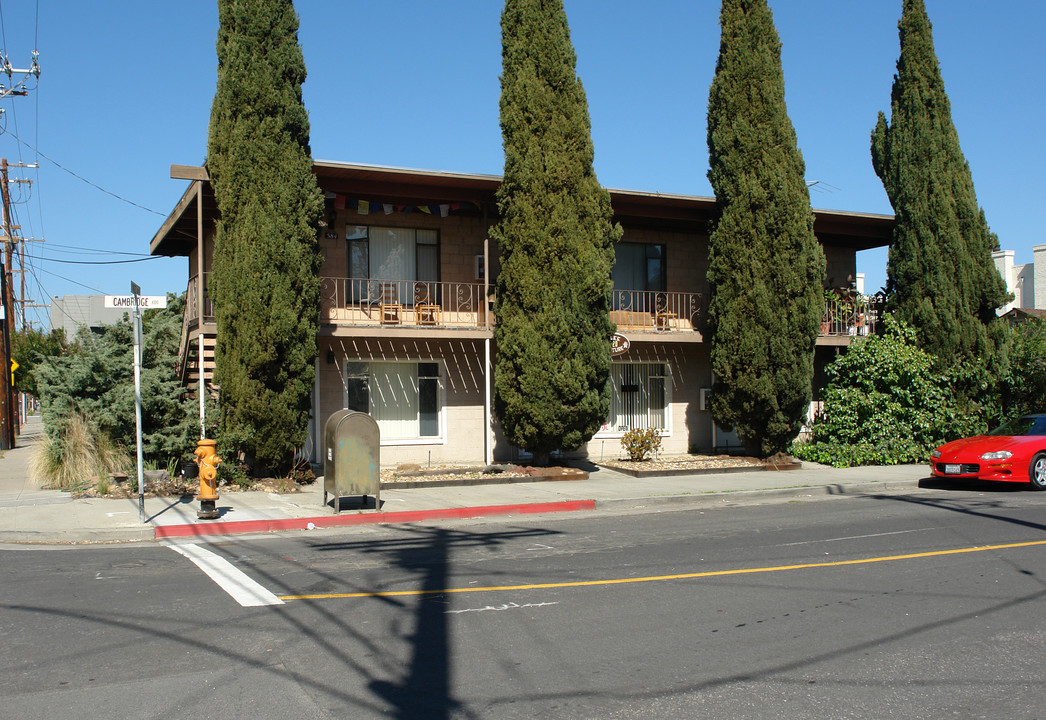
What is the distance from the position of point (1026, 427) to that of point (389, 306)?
39.9ft

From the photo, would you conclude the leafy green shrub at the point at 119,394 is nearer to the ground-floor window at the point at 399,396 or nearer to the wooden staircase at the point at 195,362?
the wooden staircase at the point at 195,362

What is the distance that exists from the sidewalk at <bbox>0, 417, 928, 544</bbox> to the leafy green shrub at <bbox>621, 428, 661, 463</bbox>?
1.12 m

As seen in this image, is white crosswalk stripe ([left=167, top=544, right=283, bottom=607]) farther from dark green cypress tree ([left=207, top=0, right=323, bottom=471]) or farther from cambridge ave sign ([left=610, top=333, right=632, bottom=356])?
cambridge ave sign ([left=610, top=333, right=632, bottom=356])

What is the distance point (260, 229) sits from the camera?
14406 millimetres

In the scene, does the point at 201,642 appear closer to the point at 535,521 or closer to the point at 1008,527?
the point at 535,521

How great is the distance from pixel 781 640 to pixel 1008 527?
636cm

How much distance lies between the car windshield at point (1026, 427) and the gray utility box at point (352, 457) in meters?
11.5

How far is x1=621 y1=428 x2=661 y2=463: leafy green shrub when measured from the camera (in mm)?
18922

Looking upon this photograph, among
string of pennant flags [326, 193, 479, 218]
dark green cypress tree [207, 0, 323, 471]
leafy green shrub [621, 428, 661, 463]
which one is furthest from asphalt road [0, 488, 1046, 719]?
string of pennant flags [326, 193, 479, 218]

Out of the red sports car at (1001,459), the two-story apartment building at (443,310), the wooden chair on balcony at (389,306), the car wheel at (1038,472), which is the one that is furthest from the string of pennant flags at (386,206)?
the car wheel at (1038,472)

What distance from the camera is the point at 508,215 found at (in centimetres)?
1686

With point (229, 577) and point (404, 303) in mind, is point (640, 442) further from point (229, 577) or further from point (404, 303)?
point (229, 577)

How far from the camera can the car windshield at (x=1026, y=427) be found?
629 inches

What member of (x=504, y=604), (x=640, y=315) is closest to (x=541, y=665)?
(x=504, y=604)
